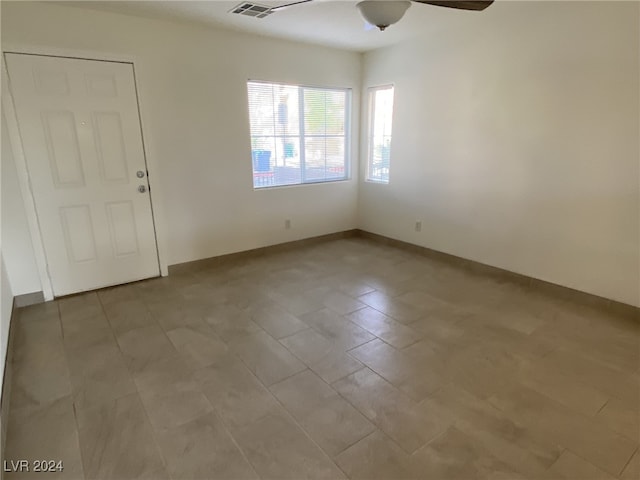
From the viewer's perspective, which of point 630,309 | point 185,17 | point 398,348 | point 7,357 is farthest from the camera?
point 185,17

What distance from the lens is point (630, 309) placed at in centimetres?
296

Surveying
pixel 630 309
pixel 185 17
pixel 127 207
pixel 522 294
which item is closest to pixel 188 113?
pixel 185 17

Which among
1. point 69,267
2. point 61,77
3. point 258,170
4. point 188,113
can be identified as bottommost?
point 69,267

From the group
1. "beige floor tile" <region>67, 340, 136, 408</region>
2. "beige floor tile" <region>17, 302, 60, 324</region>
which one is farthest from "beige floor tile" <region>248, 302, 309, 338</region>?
"beige floor tile" <region>17, 302, 60, 324</region>

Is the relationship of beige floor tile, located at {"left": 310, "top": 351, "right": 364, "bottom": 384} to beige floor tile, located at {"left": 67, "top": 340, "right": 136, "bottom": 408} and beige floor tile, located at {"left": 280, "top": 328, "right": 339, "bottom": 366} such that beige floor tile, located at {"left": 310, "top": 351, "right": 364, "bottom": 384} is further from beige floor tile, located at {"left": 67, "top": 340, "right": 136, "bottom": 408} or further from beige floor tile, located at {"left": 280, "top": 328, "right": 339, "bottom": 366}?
beige floor tile, located at {"left": 67, "top": 340, "right": 136, "bottom": 408}

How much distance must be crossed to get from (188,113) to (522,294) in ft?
12.1

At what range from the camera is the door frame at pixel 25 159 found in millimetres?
2912

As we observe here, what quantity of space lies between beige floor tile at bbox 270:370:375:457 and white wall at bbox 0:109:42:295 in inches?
101

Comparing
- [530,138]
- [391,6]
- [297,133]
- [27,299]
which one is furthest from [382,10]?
[27,299]

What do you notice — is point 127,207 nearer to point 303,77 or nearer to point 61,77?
point 61,77

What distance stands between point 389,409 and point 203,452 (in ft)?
3.14

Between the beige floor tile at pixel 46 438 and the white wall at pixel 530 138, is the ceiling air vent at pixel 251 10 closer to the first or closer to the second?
the white wall at pixel 530 138

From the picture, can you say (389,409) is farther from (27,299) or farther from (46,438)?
(27,299)

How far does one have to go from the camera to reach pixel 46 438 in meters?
1.81
